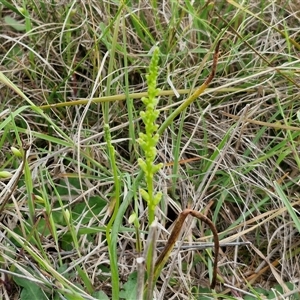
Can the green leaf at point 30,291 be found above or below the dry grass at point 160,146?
below

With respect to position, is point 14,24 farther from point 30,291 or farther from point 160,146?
point 30,291

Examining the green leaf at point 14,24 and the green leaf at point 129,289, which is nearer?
the green leaf at point 129,289

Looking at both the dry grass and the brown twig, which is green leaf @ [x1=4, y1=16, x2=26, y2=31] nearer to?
the dry grass

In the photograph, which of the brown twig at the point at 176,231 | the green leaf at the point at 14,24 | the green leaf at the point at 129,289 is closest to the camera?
the brown twig at the point at 176,231

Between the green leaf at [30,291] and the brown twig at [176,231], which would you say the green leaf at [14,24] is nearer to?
the green leaf at [30,291]

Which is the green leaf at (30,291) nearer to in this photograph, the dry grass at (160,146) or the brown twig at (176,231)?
the dry grass at (160,146)

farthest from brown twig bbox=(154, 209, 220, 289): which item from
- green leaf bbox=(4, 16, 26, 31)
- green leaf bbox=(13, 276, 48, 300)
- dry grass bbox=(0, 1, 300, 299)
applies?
green leaf bbox=(4, 16, 26, 31)

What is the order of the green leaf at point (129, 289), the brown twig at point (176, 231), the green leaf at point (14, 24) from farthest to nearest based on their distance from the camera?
1. the green leaf at point (14, 24)
2. the green leaf at point (129, 289)
3. the brown twig at point (176, 231)

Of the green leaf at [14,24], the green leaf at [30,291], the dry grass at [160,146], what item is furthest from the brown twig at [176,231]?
the green leaf at [14,24]

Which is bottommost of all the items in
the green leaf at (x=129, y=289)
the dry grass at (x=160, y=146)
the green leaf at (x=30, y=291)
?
the green leaf at (x=30, y=291)
